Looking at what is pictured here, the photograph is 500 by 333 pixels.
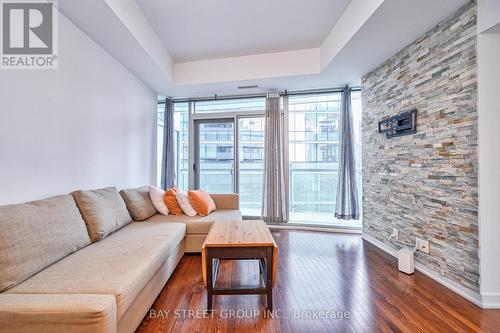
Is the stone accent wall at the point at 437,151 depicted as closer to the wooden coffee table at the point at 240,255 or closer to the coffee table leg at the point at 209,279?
the wooden coffee table at the point at 240,255

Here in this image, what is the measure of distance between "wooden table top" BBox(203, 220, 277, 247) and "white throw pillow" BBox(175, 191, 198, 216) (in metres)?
0.80

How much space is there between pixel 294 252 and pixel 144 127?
3.10 m

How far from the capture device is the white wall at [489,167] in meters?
1.83

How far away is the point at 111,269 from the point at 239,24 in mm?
2888

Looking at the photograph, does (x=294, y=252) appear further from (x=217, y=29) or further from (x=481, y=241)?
(x=217, y=29)

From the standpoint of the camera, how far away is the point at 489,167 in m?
1.83

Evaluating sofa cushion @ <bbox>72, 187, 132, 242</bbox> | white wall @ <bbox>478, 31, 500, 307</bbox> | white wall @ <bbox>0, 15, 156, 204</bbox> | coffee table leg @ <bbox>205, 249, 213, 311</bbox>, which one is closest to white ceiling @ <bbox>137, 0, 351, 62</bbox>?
white wall @ <bbox>0, 15, 156, 204</bbox>

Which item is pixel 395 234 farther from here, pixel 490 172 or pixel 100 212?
pixel 100 212

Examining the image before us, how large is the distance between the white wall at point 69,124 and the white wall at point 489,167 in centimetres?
361

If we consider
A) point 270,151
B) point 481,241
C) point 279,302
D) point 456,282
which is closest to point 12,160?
point 279,302

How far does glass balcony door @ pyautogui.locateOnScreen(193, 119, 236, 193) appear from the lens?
4547 millimetres

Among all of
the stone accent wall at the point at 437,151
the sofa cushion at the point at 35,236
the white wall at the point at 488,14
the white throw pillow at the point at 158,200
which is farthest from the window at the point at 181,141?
the white wall at the point at 488,14

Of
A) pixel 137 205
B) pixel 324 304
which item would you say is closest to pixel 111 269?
pixel 137 205

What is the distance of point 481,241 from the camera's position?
1840 millimetres
